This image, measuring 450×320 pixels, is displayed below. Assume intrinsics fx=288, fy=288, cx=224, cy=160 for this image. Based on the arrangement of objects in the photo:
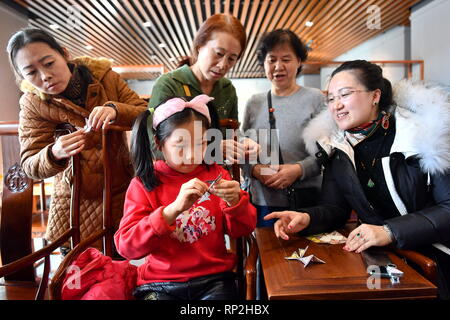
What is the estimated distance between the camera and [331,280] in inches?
31.6

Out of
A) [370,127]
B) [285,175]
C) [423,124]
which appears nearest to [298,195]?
[285,175]

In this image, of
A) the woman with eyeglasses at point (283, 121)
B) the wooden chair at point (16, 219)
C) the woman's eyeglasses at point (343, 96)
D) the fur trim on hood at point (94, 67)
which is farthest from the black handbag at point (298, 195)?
the wooden chair at point (16, 219)

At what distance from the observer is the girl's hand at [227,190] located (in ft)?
3.05

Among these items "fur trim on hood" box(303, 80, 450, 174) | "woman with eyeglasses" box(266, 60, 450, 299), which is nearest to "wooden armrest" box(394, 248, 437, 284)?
"woman with eyeglasses" box(266, 60, 450, 299)

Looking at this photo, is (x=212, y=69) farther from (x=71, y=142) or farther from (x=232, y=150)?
(x=71, y=142)

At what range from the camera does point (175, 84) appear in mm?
1303

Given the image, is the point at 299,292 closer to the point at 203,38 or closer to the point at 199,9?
the point at 203,38

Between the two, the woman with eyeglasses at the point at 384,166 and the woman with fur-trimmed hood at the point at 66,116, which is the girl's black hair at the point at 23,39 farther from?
the woman with eyeglasses at the point at 384,166

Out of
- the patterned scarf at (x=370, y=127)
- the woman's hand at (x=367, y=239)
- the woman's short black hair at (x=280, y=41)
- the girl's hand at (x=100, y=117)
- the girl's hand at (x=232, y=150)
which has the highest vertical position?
the woman's short black hair at (x=280, y=41)

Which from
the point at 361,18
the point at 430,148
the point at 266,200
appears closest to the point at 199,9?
the point at 361,18

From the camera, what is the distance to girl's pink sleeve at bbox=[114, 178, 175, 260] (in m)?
0.90

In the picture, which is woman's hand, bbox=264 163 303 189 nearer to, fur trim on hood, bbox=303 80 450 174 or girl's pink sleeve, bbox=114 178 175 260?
fur trim on hood, bbox=303 80 450 174

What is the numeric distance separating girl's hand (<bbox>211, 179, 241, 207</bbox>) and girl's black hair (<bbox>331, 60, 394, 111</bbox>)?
25.8 inches

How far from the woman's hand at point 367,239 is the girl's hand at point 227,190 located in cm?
43
